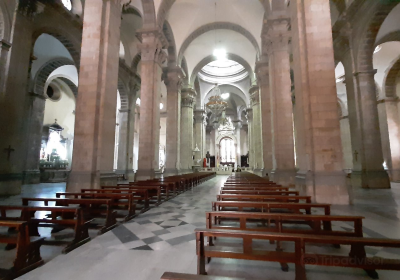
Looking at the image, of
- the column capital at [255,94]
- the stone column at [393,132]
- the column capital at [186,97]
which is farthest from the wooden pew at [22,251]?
the stone column at [393,132]

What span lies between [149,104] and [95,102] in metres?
4.33

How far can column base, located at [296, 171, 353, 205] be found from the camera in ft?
16.5

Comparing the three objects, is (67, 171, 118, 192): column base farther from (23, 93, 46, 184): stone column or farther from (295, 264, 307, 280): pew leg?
(23, 93, 46, 184): stone column

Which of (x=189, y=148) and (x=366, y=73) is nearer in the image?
(x=366, y=73)

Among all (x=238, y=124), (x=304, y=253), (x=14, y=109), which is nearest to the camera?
(x=304, y=253)

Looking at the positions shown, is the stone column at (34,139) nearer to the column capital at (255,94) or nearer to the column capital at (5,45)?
the column capital at (5,45)

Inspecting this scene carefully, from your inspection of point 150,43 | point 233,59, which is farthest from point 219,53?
point 150,43

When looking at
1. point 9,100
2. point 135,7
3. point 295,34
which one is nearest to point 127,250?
point 295,34

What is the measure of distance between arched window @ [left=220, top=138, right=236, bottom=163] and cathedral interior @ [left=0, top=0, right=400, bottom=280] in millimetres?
19288

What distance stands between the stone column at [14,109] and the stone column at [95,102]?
3298 millimetres

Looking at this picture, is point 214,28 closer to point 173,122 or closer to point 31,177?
point 173,122

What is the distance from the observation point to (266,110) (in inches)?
495

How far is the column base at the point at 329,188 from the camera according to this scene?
16.5ft

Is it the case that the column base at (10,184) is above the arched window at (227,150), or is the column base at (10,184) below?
below
